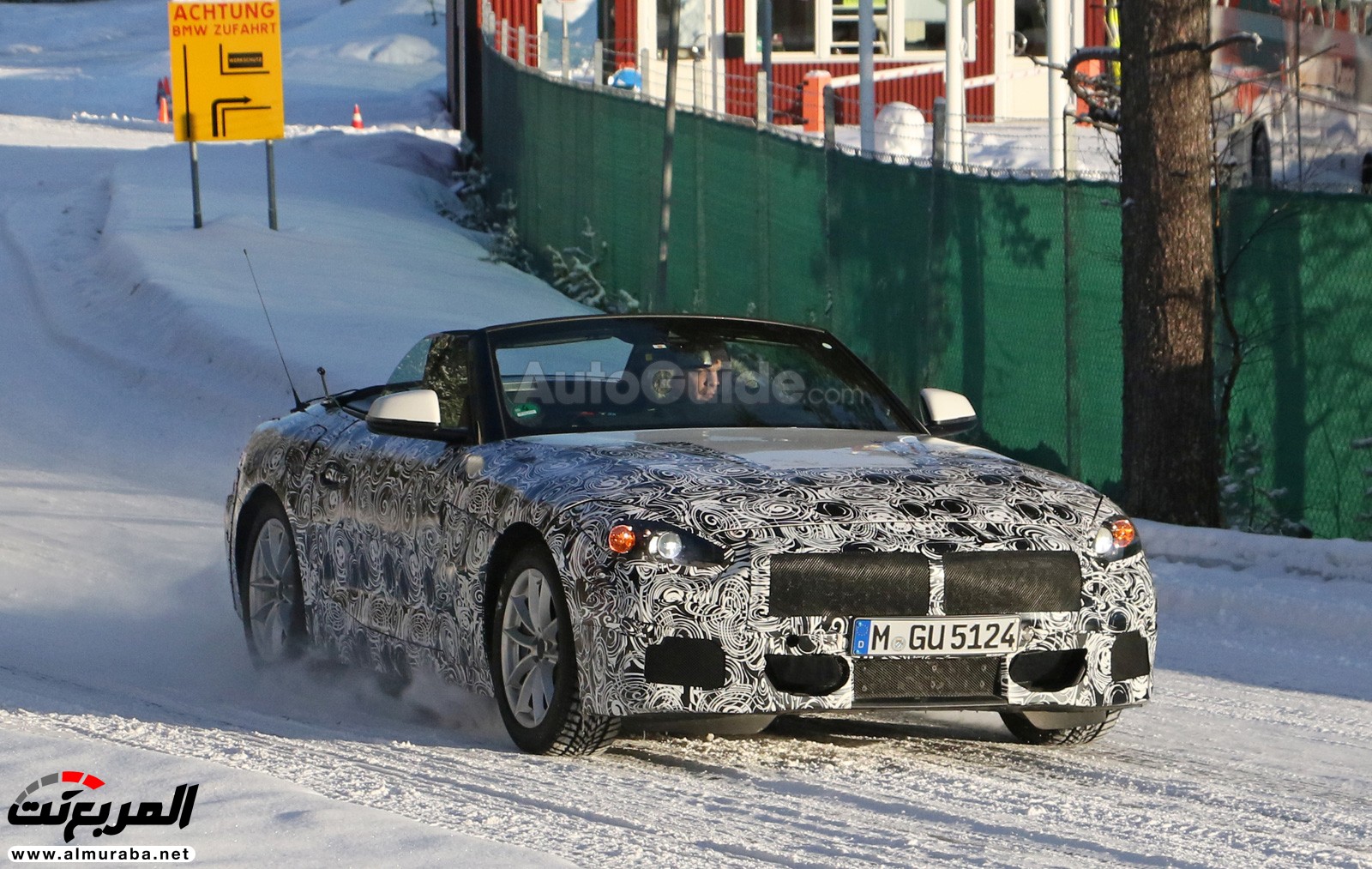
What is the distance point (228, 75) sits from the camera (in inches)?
971

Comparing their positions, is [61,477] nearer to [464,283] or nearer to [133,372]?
[133,372]

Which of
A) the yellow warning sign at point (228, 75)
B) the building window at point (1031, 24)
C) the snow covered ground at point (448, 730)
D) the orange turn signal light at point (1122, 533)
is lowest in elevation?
the snow covered ground at point (448, 730)

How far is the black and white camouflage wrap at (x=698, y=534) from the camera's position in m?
6.00

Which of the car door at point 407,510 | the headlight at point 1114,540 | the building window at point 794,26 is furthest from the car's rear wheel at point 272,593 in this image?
the building window at point 794,26

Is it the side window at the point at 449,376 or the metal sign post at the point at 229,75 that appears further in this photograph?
the metal sign post at the point at 229,75

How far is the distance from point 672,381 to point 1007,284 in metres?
6.49

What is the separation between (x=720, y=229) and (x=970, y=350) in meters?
5.14

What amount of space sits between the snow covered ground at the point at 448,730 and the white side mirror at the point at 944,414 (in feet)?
Result: 3.30

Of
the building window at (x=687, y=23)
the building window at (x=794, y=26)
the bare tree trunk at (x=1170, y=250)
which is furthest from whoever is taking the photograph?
the building window at (x=794, y=26)

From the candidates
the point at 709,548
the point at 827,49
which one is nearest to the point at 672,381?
the point at 709,548
